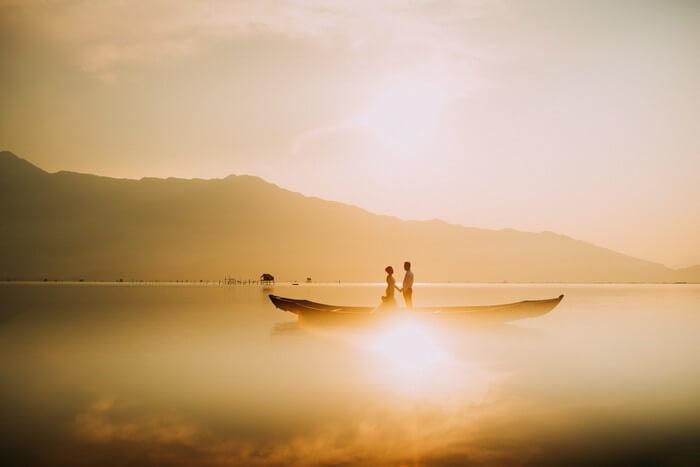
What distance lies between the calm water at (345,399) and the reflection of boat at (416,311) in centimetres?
142

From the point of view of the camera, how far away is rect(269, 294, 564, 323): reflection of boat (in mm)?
30328

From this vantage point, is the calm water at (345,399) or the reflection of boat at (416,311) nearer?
the calm water at (345,399)

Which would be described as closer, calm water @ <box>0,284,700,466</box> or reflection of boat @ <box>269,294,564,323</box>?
calm water @ <box>0,284,700,466</box>

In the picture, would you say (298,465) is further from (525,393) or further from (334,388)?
(525,393)

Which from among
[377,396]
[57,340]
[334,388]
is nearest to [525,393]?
[377,396]

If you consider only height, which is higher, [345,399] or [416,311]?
[416,311]

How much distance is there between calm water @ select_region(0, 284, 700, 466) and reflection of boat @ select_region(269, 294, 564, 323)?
1418mm

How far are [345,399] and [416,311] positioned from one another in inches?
589

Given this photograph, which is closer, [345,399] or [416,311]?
[345,399]

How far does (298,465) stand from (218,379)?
8651 millimetres

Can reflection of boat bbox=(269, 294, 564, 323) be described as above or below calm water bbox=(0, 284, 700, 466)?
above

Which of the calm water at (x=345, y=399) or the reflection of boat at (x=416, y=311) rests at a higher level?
the reflection of boat at (x=416, y=311)

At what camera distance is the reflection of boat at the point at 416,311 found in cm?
3033

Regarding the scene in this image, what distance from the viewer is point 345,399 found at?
14.9 m
